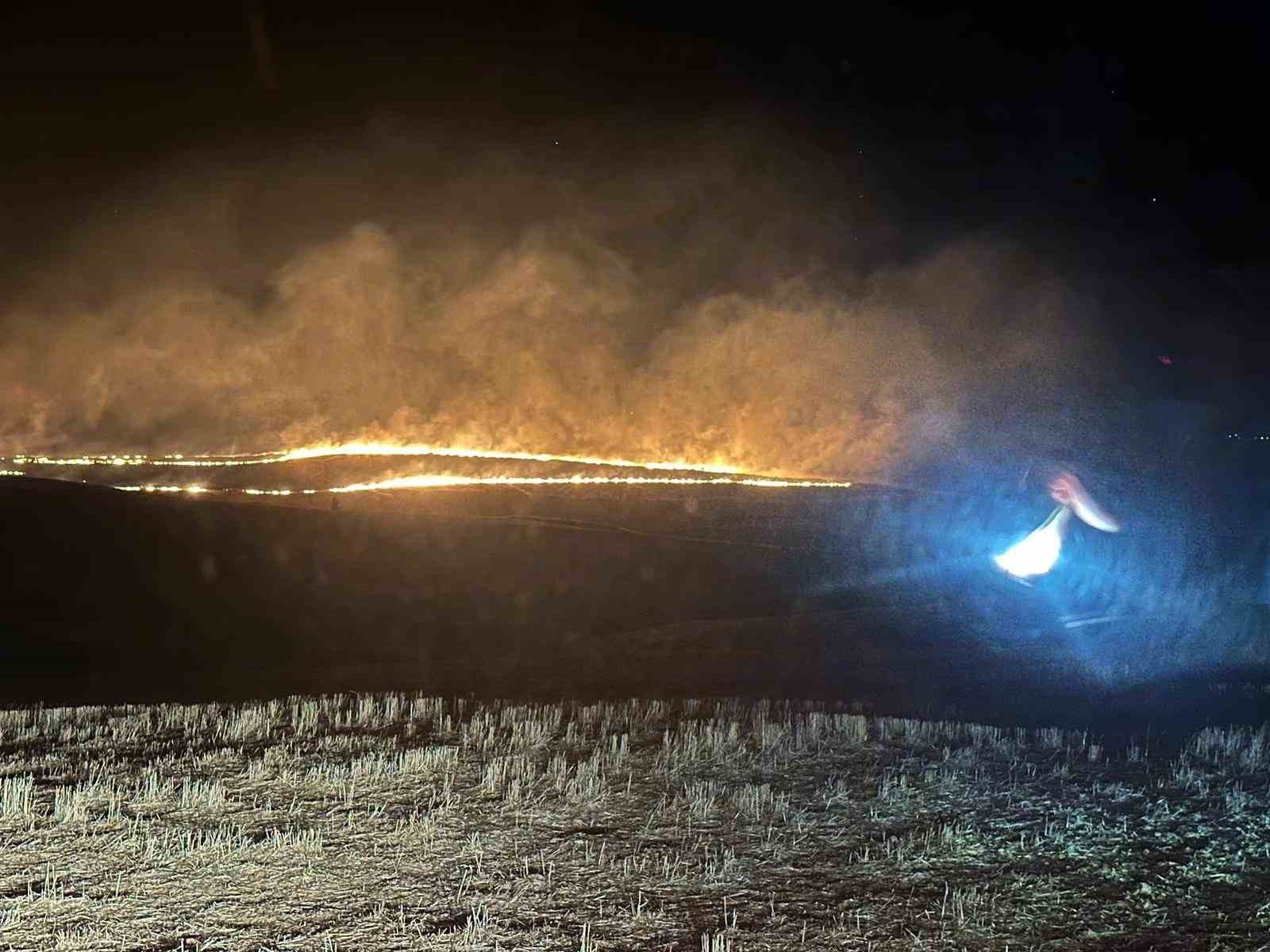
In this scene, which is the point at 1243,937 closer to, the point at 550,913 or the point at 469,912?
the point at 550,913

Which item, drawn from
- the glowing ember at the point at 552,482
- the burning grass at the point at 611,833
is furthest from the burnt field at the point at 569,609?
the burning grass at the point at 611,833

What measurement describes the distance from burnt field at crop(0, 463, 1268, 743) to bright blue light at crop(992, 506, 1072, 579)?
439 millimetres

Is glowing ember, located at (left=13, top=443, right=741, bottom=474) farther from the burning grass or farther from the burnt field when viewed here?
the burning grass

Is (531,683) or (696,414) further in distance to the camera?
(696,414)

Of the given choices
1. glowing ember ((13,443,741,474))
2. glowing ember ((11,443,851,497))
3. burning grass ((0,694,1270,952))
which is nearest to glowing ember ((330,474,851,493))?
glowing ember ((11,443,851,497))

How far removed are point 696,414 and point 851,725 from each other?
10.1 m

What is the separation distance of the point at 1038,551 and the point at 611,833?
10116 mm

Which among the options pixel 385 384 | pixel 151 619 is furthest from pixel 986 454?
pixel 151 619

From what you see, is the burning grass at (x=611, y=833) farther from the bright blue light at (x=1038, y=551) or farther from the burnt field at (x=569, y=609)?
the bright blue light at (x=1038, y=551)

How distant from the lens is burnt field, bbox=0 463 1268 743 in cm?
1110

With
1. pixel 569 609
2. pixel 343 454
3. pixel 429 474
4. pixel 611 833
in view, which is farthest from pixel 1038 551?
pixel 611 833

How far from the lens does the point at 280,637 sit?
13.5 m

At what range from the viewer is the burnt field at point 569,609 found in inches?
437

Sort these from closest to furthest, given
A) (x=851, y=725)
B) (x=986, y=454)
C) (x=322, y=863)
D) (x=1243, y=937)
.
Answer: (x=1243, y=937)
(x=322, y=863)
(x=851, y=725)
(x=986, y=454)
